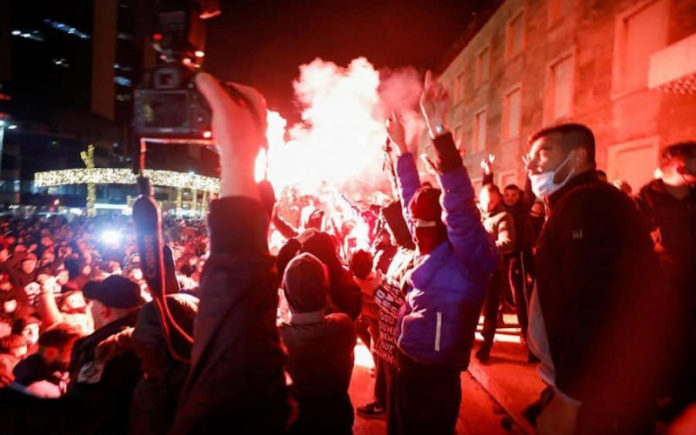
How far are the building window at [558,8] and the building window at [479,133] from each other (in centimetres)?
709

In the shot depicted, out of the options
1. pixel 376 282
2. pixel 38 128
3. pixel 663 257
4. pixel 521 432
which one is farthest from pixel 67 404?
pixel 38 128

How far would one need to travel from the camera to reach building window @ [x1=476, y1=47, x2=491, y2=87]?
22.6 metres

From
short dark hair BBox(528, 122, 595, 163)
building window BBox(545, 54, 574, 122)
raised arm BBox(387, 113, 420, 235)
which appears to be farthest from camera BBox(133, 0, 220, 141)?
building window BBox(545, 54, 574, 122)

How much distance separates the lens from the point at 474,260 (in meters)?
2.91

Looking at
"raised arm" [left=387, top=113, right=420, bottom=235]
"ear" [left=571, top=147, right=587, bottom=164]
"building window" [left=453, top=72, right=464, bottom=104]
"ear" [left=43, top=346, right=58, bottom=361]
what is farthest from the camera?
"building window" [left=453, top=72, right=464, bottom=104]

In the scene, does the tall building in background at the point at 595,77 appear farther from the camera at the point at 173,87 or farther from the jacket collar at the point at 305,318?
the camera at the point at 173,87

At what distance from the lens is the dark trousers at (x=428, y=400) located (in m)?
2.95

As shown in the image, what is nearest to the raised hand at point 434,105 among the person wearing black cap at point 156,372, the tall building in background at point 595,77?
the person wearing black cap at point 156,372

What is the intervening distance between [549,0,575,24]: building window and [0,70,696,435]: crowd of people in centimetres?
1443

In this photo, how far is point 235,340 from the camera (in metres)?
1.30

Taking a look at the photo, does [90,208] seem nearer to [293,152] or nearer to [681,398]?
[293,152]

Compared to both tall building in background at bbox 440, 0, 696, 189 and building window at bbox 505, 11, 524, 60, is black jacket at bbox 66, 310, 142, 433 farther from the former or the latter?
building window at bbox 505, 11, 524, 60

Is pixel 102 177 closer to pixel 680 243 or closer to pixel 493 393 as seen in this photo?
pixel 493 393

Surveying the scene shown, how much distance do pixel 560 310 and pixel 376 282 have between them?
3.88m
